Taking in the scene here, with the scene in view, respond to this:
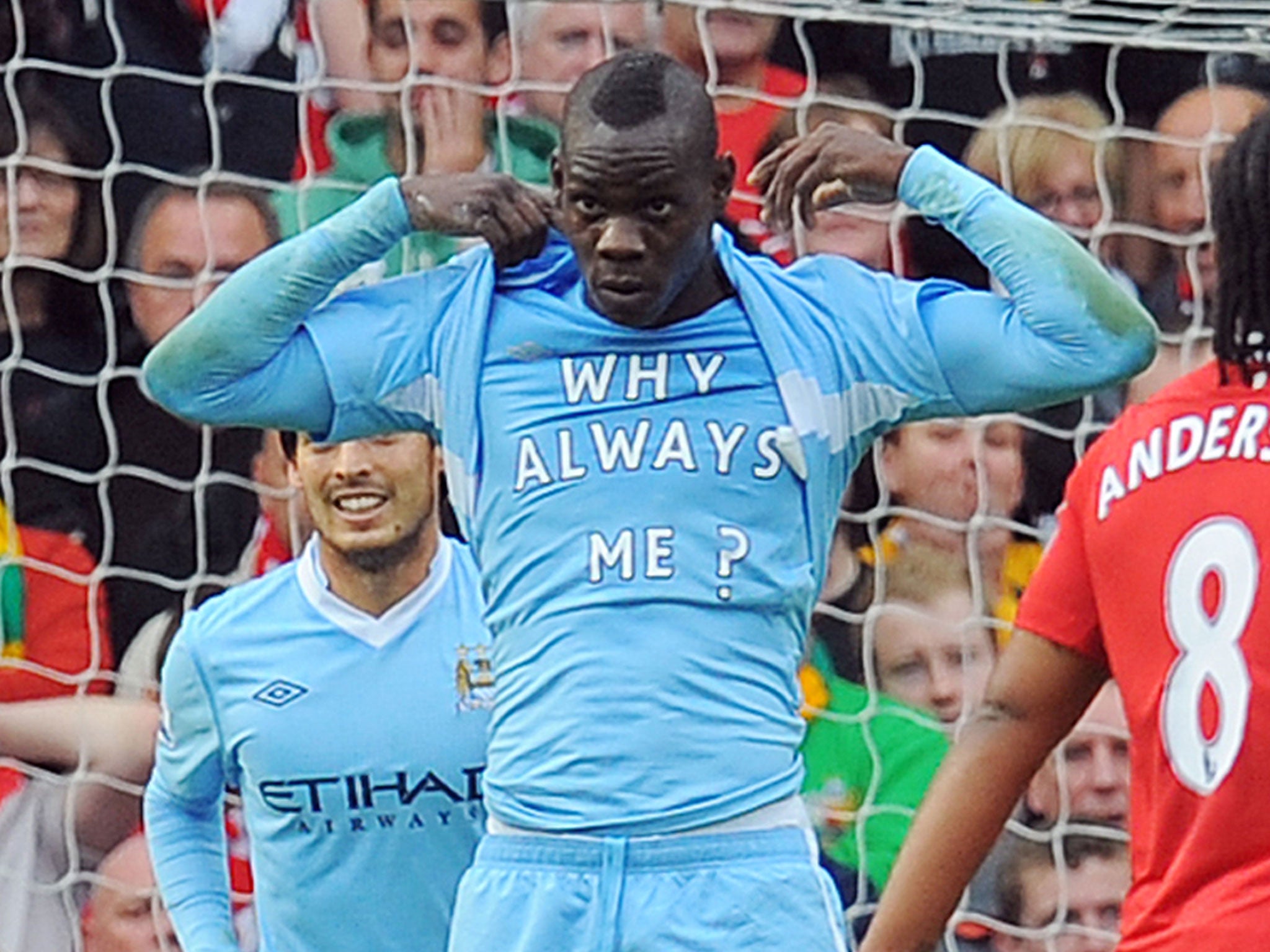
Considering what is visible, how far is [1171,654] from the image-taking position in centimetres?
243

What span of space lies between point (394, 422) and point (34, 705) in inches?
77.6

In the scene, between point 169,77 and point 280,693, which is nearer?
point 280,693

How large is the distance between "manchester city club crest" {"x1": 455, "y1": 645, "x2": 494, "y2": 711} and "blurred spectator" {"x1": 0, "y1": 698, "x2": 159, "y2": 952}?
1165 mm

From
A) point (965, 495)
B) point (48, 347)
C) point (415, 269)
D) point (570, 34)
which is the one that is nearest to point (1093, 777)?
point (965, 495)

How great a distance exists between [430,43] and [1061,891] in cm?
162

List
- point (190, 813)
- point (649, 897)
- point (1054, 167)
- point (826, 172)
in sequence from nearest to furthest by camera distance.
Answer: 1. point (649, 897)
2. point (826, 172)
3. point (190, 813)
4. point (1054, 167)

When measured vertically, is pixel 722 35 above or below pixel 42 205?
above

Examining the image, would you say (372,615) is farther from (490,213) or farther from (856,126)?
(856,126)

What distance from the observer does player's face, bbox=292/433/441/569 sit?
3801 millimetres

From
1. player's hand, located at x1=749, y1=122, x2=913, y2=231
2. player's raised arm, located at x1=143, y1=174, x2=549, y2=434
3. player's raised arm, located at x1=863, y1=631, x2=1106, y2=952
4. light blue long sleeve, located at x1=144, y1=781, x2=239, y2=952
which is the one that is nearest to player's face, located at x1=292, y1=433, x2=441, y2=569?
light blue long sleeve, located at x1=144, y1=781, x2=239, y2=952

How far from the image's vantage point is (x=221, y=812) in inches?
155

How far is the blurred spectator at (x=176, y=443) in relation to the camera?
15.6ft

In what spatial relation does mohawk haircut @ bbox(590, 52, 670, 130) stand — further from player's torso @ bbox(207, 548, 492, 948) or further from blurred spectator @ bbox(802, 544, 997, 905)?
blurred spectator @ bbox(802, 544, 997, 905)

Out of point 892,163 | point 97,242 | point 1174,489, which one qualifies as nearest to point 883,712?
point 97,242
